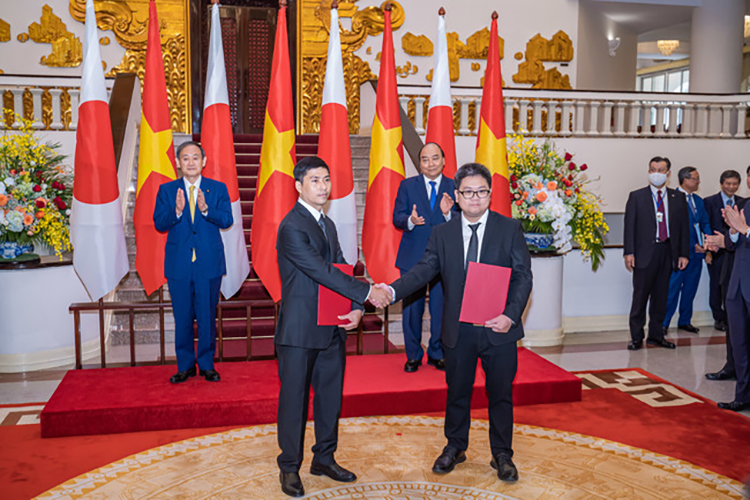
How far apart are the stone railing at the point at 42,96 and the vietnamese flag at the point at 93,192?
3.13m

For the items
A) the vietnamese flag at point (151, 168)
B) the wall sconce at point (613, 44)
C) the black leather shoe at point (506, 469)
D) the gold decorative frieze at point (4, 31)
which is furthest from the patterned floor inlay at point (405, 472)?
the wall sconce at point (613, 44)

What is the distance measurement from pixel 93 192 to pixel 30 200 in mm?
864

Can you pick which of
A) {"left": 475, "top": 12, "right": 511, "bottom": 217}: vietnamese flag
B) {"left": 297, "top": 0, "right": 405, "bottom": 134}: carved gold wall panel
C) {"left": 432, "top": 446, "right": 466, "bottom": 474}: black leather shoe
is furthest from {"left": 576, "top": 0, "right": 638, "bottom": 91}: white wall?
{"left": 432, "top": 446, "right": 466, "bottom": 474}: black leather shoe

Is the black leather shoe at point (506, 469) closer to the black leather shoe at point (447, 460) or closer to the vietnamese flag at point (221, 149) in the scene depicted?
the black leather shoe at point (447, 460)

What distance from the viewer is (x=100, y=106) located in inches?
204

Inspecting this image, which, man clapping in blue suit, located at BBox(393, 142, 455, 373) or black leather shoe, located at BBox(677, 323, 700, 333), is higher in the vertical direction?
man clapping in blue suit, located at BBox(393, 142, 455, 373)

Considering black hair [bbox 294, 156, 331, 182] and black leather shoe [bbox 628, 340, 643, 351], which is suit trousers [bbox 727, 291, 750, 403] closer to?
black leather shoe [bbox 628, 340, 643, 351]

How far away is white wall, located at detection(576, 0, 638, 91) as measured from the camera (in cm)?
1135

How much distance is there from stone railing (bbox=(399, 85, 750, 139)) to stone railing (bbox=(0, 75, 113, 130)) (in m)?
4.03

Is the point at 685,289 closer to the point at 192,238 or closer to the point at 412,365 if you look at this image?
the point at 412,365

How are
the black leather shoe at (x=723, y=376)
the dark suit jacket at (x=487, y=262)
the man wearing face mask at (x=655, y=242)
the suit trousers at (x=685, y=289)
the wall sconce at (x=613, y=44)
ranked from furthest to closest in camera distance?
1. the wall sconce at (x=613, y=44)
2. the suit trousers at (x=685, y=289)
3. the man wearing face mask at (x=655, y=242)
4. the black leather shoe at (x=723, y=376)
5. the dark suit jacket at (x=487, y=262)

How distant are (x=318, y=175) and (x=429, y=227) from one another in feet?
5.66

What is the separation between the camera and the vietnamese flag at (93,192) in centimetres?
513

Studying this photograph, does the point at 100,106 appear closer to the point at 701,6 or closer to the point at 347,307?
the point at 347,307
